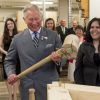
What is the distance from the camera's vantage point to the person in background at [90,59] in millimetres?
2859

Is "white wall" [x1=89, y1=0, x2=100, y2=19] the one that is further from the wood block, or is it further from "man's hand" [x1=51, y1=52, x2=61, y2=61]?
the wood block

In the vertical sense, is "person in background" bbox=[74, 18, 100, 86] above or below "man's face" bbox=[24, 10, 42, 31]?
below

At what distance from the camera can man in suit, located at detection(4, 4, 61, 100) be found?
2641 mm

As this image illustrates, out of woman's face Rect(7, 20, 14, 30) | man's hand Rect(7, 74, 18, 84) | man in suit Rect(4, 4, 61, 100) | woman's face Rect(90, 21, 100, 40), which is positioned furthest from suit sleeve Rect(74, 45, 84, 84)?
woman's face Rect(7, 20, 14, 30)

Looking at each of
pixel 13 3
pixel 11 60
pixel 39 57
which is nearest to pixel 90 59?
pixel 39 57

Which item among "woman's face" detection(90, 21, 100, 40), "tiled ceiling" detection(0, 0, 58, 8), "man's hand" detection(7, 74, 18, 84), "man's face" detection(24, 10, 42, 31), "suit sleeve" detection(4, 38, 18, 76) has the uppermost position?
"tiled ceiling" detection(0, 0, 58, 8)

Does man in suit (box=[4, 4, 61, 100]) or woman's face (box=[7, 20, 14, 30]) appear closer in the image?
man in suit (box=[4, 4, 61, 100])

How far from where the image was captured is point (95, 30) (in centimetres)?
298

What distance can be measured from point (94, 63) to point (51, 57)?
2.00ft

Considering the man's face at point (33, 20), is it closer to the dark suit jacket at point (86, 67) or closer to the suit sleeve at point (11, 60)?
the suit sleeve at point (11, 60)

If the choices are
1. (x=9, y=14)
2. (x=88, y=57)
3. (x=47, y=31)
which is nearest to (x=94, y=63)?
(x=88, y=57)

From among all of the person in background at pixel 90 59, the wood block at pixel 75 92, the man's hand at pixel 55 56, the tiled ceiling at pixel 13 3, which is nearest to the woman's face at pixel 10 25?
the person in background at pixel 90 59

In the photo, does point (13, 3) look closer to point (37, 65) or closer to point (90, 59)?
point (90, 59)

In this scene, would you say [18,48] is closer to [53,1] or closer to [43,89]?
[43,89]
